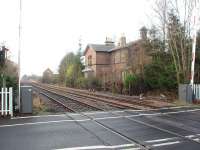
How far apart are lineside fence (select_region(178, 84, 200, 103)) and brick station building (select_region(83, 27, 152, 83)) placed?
34.2 feet

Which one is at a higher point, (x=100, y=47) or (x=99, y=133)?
(x=100, y=47)

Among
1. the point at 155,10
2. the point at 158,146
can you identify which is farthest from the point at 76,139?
the point at 155,10

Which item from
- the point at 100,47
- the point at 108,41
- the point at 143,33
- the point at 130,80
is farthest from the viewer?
the point at 108,41

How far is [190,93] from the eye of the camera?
Result: 20.0m

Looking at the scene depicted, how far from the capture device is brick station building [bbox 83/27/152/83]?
32.6 metres

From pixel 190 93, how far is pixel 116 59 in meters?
33.8

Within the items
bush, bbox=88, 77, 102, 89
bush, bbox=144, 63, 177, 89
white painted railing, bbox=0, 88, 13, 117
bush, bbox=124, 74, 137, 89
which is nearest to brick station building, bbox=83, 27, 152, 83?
bush, bbox=88, 77, 102, 89

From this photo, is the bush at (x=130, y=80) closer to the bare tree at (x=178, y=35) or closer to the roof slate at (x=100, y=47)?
the bare tree at (x=178, y=35)

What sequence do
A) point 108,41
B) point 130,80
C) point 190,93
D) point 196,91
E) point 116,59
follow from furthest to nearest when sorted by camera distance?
point 108,41
point 116,59
point 130,80
point 196,91
point 190,93

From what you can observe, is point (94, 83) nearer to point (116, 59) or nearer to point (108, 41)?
point (116, 59)

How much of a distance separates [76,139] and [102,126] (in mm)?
2162

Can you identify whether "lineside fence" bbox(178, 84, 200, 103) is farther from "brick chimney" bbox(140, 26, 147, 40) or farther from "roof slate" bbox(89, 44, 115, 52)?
"roof slate" bbox(89, 44, 115, 52)

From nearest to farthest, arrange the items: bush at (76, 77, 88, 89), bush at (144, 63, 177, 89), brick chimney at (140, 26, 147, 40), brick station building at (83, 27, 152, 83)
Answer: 1. bush at (144, 63, 177, 89)
2. brick station building at (83, 27, 152, 83)
3. brick chimney at (140, 26, 147, 40)
4. bush at (76, 77, 88, 89)

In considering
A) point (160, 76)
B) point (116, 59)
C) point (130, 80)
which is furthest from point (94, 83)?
point (160, 76)
